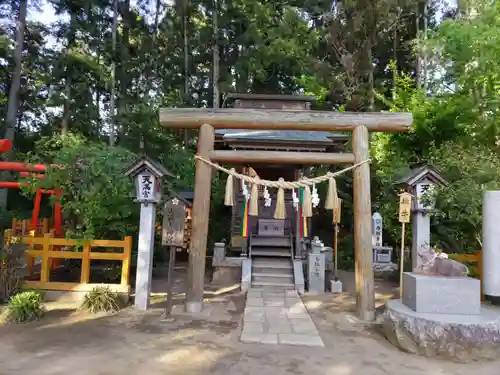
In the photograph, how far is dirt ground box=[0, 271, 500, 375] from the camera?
172 inches

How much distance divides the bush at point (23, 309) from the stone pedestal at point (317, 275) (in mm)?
5946

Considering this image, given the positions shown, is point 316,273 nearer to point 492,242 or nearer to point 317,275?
point 317,275

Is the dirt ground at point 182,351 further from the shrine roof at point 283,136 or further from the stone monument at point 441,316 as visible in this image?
the shrine roof at point 283,136

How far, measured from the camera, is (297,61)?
18125mm

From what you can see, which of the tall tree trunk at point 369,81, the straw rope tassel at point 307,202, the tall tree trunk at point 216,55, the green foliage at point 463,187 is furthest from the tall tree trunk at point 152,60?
the green foliage at point 463,187

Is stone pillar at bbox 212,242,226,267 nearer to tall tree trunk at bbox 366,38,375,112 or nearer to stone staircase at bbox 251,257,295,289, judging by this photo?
stone staircase at bbox 251,257,295,289

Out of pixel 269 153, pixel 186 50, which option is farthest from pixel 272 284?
pixel 186 50

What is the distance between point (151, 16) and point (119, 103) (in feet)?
19.5

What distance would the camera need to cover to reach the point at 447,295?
545cm

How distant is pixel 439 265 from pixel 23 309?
6.74 meters

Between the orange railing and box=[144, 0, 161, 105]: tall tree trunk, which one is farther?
box=[144, 0, 161, 105]: tall tree trunk

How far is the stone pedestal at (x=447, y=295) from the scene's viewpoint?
5398mm

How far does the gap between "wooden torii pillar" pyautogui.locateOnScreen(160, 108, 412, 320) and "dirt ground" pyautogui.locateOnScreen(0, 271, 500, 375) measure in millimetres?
1014

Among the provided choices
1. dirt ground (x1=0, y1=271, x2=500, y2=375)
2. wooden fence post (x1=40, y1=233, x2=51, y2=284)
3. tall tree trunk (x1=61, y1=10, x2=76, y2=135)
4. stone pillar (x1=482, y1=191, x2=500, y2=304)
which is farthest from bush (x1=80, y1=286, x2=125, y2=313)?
tall tree trunk (x1=61, y1=10, x2=76, y2=135)
